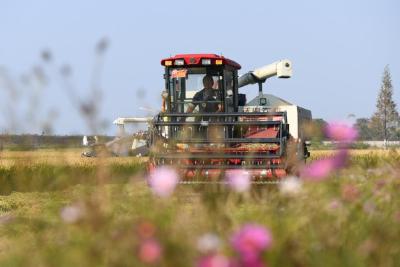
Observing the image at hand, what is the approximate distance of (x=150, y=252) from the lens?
1729 millimetres

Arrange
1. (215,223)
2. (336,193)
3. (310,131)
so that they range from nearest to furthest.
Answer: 1. (215,223)
2. (336,193)
3. (310,131)

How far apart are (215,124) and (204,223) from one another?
8305 millimetres

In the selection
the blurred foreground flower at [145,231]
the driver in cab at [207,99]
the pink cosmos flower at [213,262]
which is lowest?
the pink cosmos flower at [213,262]

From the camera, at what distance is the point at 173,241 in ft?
6.51

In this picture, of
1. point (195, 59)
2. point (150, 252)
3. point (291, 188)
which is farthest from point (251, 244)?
point (195, 59)

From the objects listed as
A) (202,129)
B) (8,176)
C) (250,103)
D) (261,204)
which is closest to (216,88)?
(202,129)

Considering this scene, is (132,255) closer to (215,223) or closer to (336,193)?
(215,223)

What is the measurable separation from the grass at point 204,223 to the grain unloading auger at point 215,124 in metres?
6.06

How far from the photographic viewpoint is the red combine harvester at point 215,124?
1016 cm

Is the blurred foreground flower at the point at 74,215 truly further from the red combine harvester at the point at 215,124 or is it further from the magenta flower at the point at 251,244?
the red combine harvester at the point at 215,124

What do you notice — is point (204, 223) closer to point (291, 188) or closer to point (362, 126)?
point (291, 188)

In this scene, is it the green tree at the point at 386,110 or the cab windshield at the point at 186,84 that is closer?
the cab windshield at the point at 186,84

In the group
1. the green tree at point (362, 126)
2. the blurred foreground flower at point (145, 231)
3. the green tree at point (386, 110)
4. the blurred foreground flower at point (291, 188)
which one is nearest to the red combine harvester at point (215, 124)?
the green tree at point (362, 126)

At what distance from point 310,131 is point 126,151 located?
1.14 meters
